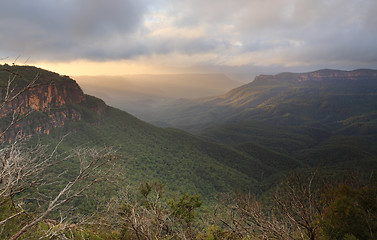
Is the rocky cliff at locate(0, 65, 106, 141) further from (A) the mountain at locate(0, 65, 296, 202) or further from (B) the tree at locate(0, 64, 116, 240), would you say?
(B) the tree at locate(0, 64, 116, 240)

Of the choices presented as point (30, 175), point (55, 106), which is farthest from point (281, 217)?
point (55, 106)

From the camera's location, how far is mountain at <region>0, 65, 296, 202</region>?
50.7 meters

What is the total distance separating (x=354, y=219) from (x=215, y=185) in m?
50.0

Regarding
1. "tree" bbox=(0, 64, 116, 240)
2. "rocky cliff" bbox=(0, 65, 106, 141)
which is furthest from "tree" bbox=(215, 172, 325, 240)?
"rocky cliff" bbox=(0, 65, 106, 141)

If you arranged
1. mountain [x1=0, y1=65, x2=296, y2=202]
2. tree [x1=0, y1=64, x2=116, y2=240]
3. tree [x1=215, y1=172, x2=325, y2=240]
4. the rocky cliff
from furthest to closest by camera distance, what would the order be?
1. mountain [x1=0, y1=65, x2=296, y2=202]
2. the rocky cliff
3. tree [x1=215, y1=172, x2=325, y2=240]
4. tree [x1=0, y1=64, x2=116, y2=240]

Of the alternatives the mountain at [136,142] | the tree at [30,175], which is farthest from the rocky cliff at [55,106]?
the tree at [30,175]

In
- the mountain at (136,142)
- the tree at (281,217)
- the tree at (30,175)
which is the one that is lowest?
the mountain at (136,142)

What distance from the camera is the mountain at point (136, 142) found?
166ft

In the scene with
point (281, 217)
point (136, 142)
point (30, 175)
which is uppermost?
point (30, 175)

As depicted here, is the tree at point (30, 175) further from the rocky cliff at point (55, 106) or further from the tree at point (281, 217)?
the rocky cliff at point (55, 106)

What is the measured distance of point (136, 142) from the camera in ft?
221

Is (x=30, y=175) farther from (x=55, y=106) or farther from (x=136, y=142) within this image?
(x=55, y=106)

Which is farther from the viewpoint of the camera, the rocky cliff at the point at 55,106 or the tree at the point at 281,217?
the rocky cliff at the point at 55,106

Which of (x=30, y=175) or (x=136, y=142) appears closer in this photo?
(x=30, y=175)
